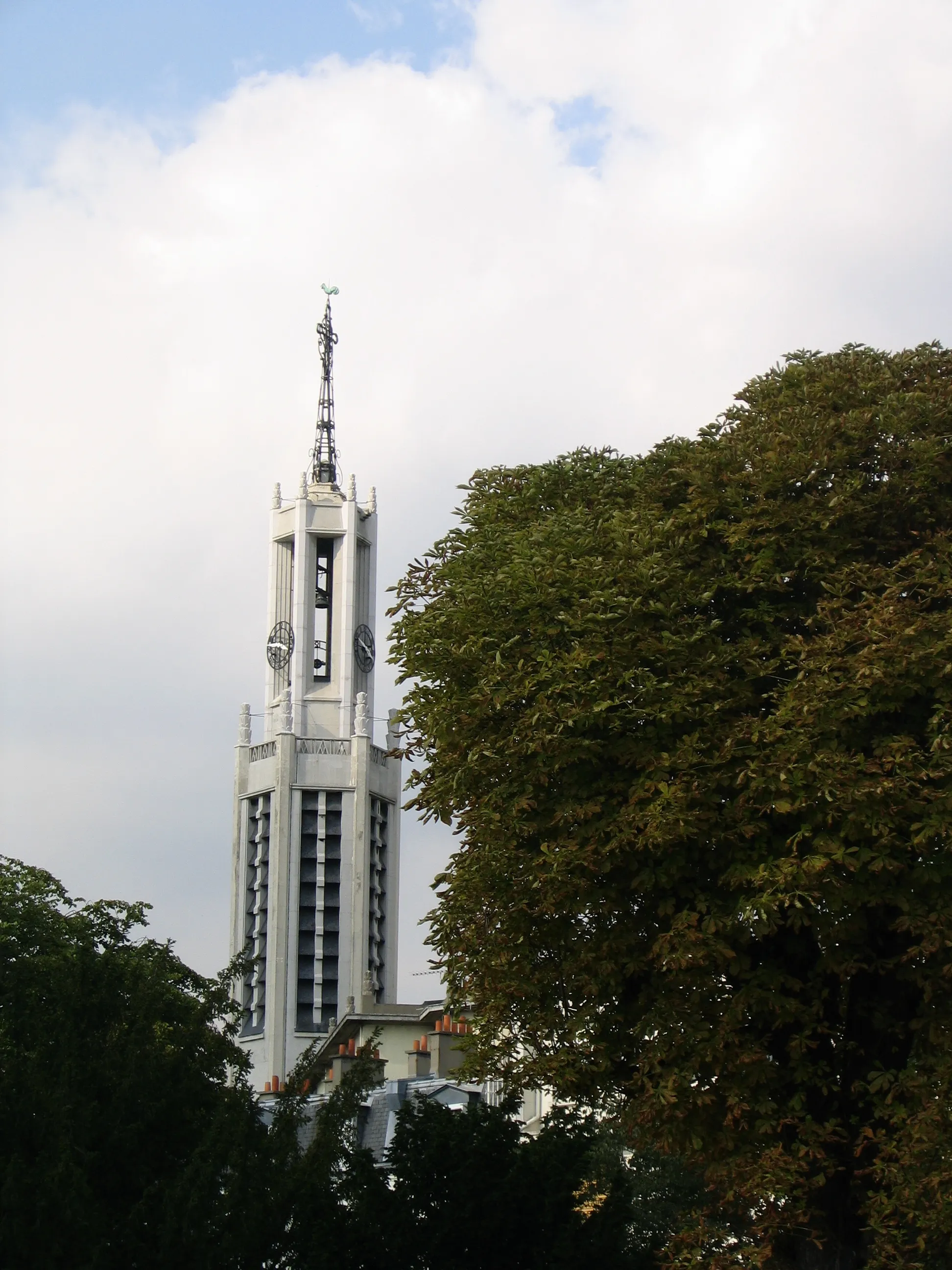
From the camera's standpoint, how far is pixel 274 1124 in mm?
21312

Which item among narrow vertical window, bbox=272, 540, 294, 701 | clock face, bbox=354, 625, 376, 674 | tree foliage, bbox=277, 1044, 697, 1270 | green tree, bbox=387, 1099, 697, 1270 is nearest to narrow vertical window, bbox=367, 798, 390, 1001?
clock face, bbox=354, 625, 376, 674

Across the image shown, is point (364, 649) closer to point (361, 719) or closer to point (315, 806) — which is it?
point (361, 719)

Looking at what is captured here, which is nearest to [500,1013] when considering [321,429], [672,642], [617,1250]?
[617,1250]

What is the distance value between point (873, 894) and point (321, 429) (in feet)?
318

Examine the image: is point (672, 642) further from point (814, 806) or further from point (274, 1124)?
point (274, 1124)

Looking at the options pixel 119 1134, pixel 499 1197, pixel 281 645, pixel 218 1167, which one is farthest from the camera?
pixel 281 645

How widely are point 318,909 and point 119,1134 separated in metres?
82.4

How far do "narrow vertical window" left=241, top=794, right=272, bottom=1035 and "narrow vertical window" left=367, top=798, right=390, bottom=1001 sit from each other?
5.36m

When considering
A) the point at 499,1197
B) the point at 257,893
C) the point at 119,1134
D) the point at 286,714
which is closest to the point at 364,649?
the point at 286,714

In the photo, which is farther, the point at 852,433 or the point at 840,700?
the point at 852,433

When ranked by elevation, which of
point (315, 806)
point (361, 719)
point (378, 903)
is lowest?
point (378, 903)

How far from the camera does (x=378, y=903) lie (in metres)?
→ 104

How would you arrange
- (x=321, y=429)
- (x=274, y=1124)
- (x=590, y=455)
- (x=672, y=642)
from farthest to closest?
(x=321, y=429) → (x=590, y=455) → (x=672, y=642) → (x=274, y=1124)

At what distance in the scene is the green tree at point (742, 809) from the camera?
71.6ft
